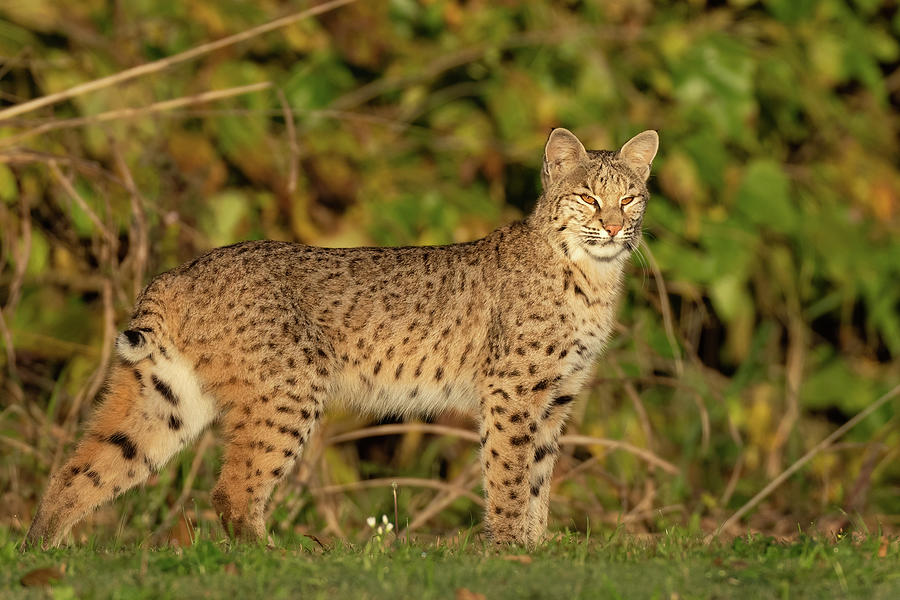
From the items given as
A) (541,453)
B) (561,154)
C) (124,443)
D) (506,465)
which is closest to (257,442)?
(124,443)

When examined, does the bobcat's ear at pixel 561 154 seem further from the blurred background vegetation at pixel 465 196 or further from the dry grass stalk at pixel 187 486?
the dry grass stalk at pixel 187 486

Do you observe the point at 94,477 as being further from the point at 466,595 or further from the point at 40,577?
the point at 466,595

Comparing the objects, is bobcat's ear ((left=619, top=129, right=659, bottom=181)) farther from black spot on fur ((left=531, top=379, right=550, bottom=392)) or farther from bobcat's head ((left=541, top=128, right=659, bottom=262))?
black spot on fur ((left=531, top=379, right=550, bottom=392))

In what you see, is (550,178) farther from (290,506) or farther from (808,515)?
(808,515)

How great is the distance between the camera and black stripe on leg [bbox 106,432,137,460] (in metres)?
6.90

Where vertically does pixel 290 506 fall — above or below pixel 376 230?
below

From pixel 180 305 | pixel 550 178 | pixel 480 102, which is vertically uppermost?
pixel 480 102

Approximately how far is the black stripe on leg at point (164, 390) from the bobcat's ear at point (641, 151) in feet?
10.1

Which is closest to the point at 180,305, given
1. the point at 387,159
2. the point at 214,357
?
the point at 214,357

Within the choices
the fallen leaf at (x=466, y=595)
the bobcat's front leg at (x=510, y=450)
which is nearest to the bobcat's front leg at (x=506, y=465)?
the bobcat's front leg at (x=510, y=450)

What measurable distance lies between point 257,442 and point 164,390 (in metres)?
0.67

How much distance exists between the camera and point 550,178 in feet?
25.6

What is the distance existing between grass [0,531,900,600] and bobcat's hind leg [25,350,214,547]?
94cm

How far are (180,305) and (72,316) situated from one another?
3271 mm
